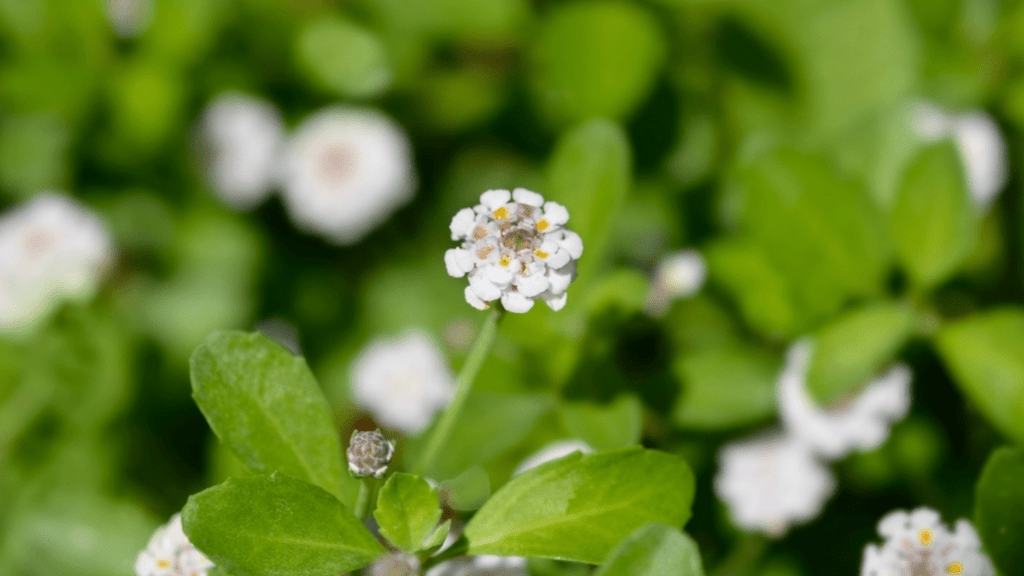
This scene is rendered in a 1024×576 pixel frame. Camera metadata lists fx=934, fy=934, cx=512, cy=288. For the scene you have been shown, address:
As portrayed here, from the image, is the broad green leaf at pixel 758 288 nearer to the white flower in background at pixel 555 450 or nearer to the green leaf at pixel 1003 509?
the white flower in background at pixel 555 450

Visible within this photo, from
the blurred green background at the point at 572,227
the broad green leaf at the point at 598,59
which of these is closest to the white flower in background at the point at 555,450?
the blurred green background at the point at 572,227

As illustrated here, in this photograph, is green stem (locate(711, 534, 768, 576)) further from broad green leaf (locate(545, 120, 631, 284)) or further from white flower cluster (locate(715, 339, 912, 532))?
broad green leaf (locate(545, 120, 631, 284))

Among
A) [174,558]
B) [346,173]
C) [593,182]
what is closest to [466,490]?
[174,558]

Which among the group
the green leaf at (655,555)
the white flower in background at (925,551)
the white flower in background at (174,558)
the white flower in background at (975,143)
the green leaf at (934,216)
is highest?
the white flower in background at (975,143)

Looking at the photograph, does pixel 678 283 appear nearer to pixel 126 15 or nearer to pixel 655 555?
pixel 655 555


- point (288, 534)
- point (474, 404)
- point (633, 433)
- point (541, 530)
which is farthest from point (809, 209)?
point (288, 534)

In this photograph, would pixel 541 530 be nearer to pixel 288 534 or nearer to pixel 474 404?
pixel 288 534
